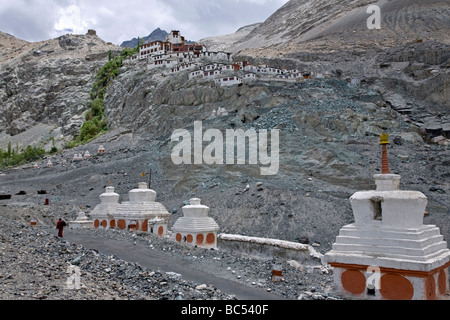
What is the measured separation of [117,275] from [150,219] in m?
12.3

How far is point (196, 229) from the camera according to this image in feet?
70.2

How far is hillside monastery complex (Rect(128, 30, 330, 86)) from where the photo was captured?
59688mm

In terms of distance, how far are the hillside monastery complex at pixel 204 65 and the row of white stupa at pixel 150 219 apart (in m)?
34.1

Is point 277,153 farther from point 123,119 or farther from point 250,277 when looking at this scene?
point 123,119

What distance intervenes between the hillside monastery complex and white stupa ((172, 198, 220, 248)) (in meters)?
36.9

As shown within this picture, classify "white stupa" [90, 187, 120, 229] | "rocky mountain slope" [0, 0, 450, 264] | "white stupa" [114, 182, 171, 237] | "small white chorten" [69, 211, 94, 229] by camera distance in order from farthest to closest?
1. "rocky mountain slope" [0, 0, 450, 264]
2. "white stupa" [90, 187, 120, 229]
3. "small white chorten" [69, 211, 94, 229]
4. "white stupa" [114, 182, 171, 237]

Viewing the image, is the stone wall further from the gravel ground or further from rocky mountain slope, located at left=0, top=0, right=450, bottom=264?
rocky mountain slope, located at left=0, top=0, right=450, bottom=264

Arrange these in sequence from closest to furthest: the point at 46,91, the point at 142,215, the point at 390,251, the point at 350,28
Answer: the point at 390,251
the point at 142,215
the point at 46,91
the point at 350,28

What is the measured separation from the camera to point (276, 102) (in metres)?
49.5

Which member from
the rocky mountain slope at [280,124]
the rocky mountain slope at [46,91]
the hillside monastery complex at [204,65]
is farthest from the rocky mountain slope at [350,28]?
the rocky mountain slope at [46,91]

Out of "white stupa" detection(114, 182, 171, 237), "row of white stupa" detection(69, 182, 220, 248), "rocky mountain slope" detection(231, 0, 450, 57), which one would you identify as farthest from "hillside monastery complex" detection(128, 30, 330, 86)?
"white stupa" detection(114, 182, 171, 237)

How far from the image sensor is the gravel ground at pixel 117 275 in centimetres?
906

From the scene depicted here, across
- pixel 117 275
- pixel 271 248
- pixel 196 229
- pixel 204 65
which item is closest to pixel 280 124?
pixel 204 65

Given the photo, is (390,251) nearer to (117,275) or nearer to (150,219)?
(117,275)
